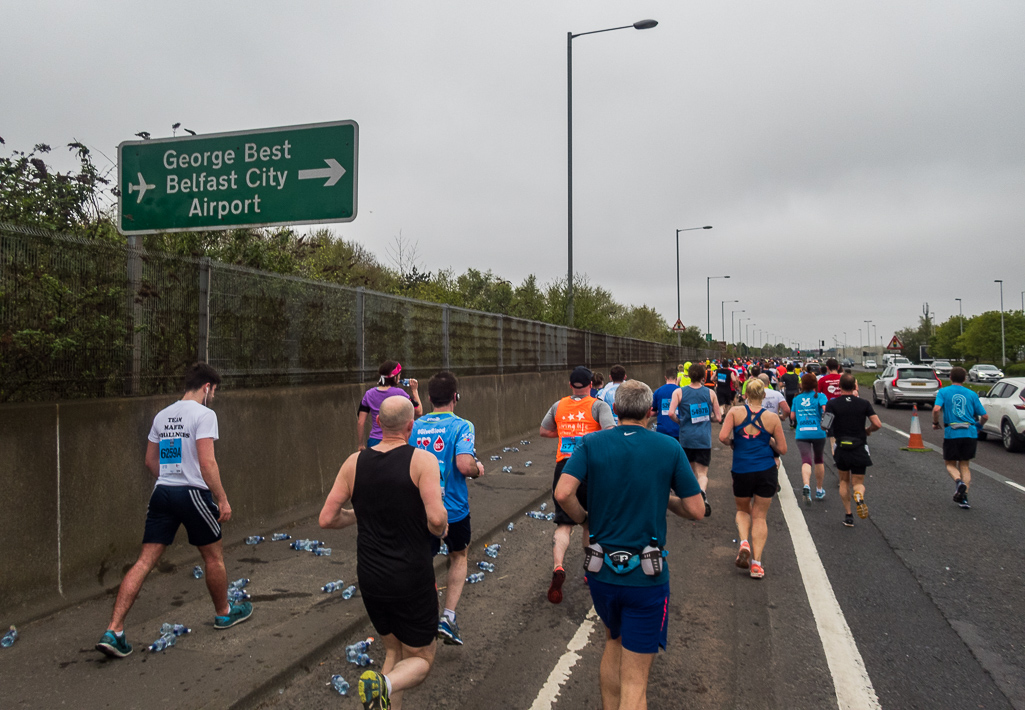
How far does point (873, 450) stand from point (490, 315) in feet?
28.6

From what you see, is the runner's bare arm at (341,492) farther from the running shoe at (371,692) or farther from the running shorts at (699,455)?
the running shorts at (699,455)

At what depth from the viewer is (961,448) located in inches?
355

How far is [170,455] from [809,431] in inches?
310

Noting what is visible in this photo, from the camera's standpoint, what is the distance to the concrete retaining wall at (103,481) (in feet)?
15.2

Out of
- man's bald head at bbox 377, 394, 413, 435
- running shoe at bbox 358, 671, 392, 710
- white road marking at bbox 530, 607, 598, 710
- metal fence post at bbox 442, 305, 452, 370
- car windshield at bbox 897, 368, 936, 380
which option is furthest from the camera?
car windshield at bbox 897, 368, 936, 380

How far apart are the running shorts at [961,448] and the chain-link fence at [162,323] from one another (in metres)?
7.81

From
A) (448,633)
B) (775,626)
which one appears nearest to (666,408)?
(775,626)

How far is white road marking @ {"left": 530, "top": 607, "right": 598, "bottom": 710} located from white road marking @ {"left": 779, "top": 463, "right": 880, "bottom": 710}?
152 cm

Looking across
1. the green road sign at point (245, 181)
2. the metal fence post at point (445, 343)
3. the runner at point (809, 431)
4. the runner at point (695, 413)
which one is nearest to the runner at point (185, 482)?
the green road sign at point (245, 181)

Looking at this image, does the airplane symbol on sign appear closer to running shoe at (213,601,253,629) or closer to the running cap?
running shoe at (213,601,253,629)

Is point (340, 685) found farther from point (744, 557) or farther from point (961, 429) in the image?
point (961, 429)

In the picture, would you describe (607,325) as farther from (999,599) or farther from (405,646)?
(405,646)

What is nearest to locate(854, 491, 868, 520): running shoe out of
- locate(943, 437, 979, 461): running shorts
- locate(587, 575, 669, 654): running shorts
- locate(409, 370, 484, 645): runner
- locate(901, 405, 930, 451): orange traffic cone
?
locate(943, 437, 979, 461): running shorts

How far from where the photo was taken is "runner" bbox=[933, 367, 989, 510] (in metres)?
8.89
